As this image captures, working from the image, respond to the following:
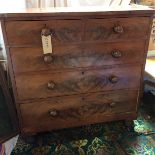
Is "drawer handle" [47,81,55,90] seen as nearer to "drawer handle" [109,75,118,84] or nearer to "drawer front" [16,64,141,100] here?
"drawer front" [16,64,141,100]

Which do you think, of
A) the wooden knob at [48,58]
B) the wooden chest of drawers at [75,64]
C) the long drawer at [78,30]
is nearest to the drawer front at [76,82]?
the wooden chest of drawers at [75,64]

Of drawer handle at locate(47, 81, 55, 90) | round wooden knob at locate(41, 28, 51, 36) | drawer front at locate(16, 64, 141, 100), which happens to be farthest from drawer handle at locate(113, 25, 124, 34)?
drawer handle at locate(47, 81, 55, 90)

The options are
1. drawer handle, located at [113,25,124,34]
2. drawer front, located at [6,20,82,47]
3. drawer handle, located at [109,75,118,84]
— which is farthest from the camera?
drawer handle, located at [109,75,118,84]

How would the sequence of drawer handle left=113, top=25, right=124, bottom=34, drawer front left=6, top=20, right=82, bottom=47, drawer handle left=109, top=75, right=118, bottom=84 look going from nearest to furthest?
drawer front left=6, top=20, right=82, bottom=47 → drawer handle left=113, top=25, right=124, bottom=34 → drawer handle left=109, top=75, right=118, bottom=84

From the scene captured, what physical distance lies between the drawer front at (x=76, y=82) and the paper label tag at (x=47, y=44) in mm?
163

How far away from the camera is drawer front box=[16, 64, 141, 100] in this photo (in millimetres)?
1235

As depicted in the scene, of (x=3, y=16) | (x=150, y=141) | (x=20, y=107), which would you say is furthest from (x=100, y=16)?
(x=150, y=141)

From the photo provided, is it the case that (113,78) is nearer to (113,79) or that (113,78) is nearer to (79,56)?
(113,79)

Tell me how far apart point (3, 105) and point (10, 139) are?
0.26 m

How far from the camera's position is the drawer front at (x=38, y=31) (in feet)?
3.49

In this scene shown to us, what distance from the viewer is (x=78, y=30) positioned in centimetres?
114

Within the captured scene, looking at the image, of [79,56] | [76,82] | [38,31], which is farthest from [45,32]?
[76,82]

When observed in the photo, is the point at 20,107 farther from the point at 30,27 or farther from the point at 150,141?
the point at 150,141

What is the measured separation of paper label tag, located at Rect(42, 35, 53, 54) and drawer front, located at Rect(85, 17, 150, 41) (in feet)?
0.73
